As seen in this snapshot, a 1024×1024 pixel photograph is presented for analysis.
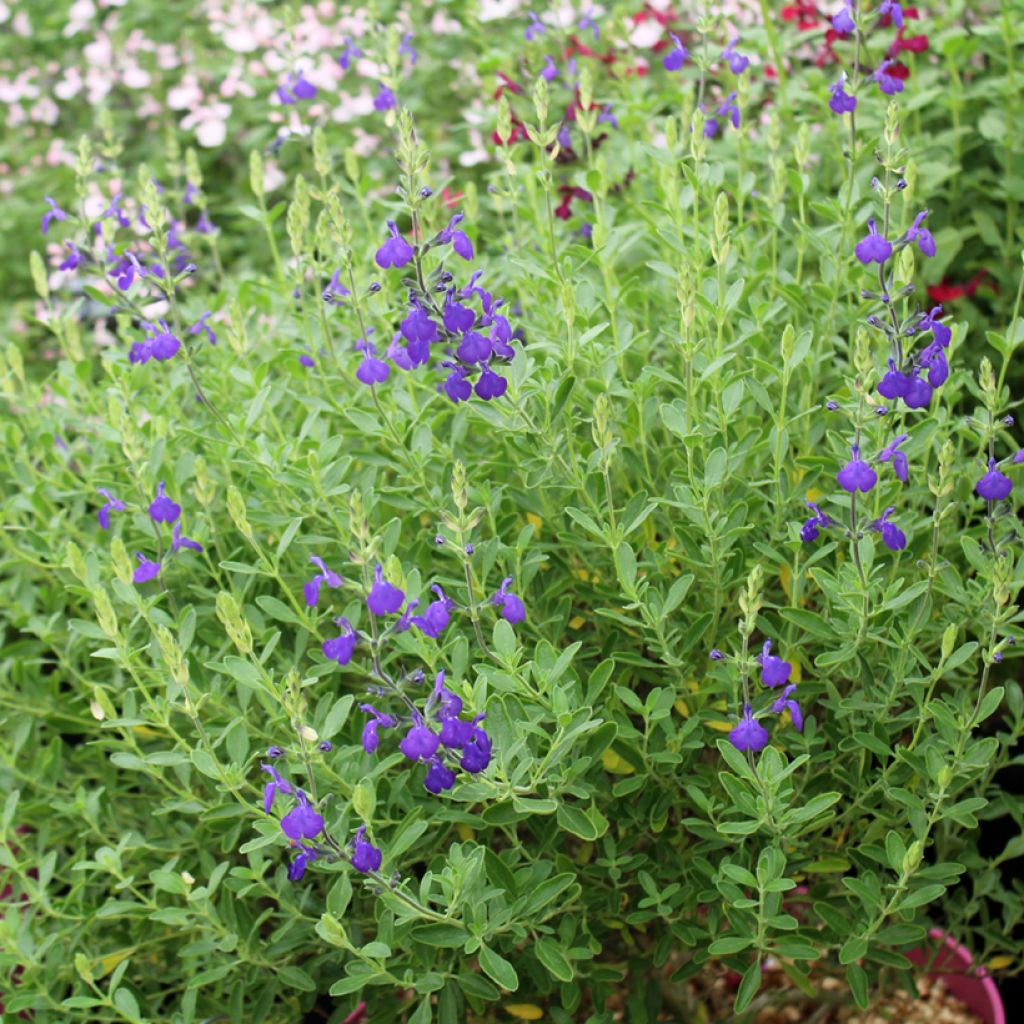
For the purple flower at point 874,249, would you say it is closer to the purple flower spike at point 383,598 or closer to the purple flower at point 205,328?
the purple flower spike at point 383,598

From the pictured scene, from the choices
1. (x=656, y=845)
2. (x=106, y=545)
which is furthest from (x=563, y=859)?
(x=106, y=545)

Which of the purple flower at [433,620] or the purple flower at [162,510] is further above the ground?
the purple flower at [433,620]

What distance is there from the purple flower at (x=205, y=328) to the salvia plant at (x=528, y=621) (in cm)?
5

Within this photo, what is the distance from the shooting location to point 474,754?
1646mm

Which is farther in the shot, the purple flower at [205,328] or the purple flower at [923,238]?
the purple flower at [205,328]

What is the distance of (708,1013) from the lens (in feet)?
8.58

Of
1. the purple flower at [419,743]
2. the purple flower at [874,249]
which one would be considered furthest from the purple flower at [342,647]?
the purple flower at [874,249]

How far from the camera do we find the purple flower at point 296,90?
290cm

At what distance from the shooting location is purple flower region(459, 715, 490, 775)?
165 centimetres

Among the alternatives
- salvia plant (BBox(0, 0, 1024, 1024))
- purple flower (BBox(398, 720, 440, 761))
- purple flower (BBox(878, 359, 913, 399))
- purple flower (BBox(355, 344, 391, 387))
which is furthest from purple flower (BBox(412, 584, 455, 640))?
purple flower (BBox(878, 359, 913, 399))

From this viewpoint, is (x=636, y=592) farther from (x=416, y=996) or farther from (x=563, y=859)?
(x=416, y=996)

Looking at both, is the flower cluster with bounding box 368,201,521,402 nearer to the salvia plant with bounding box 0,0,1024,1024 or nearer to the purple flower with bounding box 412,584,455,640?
the salvia plant with bounding box 0,0,1024,1024

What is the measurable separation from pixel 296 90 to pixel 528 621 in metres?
1.50

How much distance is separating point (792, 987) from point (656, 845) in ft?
1.66
